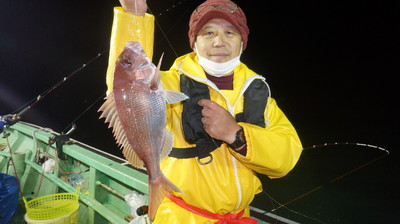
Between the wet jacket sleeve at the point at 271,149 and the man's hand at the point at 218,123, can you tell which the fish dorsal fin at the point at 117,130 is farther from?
the wet jacket sleeve at the point at 271,149

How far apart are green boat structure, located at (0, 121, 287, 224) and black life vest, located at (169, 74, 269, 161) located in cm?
113

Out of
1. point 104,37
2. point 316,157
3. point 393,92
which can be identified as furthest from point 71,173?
point 104,37

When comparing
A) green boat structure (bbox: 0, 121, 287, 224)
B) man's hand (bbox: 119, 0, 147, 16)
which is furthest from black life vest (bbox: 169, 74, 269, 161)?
green boat structure (bbox: 0, 121, 287, 224)

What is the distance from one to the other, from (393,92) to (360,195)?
245 ft

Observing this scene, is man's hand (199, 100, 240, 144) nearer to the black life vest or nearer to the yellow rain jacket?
the yellow rain jacket

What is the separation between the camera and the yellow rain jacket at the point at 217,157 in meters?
1.66

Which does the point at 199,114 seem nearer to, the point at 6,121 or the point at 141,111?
the point at 141,111

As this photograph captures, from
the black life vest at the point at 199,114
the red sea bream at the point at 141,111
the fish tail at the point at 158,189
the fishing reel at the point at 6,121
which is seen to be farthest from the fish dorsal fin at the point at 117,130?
the fishing reel at the point at 6,121

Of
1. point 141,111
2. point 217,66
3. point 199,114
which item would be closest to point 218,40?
point 217,66

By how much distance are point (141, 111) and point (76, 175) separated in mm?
→ 3858

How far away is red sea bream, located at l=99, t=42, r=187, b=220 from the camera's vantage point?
4.80ft

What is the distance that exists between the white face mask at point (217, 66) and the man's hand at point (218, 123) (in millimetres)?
493

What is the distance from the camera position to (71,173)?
466 centimetres

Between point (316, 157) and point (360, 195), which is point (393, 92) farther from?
point (360, 195)
